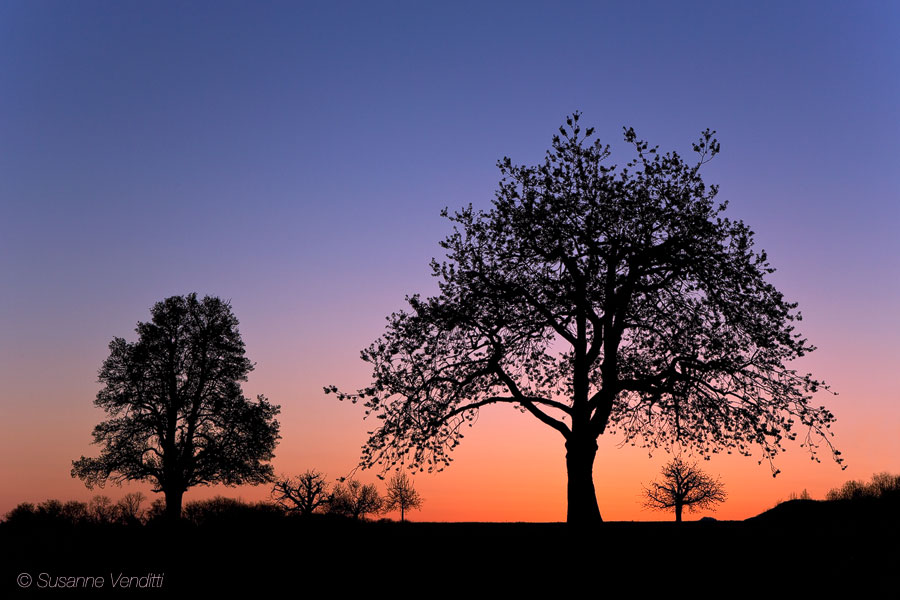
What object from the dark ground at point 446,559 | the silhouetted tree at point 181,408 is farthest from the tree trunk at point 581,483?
the silhouetted tree at point 181,408

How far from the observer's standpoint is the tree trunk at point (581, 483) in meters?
23.3

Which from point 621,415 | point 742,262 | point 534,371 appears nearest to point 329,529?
point 534,371

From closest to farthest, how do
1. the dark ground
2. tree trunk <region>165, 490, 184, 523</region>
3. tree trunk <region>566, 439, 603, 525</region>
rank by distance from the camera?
the dark ground, tree trunk <region>566, 439, 603, 525</region>, tree trunk <region>165, 490, 184, 523</region>

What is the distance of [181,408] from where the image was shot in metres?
38.9

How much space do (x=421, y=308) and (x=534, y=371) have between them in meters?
5.50

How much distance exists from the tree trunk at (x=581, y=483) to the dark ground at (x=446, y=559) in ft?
2.56

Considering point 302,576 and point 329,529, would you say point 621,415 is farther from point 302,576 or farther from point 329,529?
point 302,576

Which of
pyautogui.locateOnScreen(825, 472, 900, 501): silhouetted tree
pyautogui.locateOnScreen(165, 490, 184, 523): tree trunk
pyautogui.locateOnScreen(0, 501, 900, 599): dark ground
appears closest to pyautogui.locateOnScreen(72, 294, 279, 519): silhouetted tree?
pyautogui.locateOnScreen(165, 490, 184, 523): tree trunk

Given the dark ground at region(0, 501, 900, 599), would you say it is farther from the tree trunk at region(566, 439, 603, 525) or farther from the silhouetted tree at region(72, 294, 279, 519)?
the silhouetted tree at region(72, 294, 279, 519)

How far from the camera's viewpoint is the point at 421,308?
24125mm

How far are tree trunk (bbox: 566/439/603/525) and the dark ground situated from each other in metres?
0.78

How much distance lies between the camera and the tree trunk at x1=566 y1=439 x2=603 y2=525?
23.3 metres

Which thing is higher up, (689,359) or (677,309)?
(677,309)

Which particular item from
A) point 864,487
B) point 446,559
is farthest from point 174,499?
point 864,487
